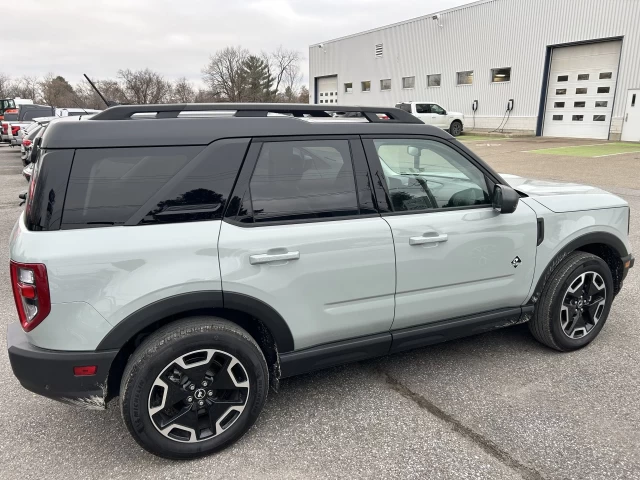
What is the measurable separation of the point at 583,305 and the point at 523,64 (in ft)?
79.9

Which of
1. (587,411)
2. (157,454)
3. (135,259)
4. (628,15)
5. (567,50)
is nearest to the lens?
(135,259)

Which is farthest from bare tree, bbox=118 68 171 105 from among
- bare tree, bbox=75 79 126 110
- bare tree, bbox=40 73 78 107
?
bare tree, bbox=40 73 78 107

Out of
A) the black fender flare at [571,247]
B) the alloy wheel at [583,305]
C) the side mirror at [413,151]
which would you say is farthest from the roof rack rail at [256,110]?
the alloy wheel at [583,305]

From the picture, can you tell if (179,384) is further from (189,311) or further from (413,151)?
(413,151)

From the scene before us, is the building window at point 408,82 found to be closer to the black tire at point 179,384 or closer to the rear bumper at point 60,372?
the black tire at point 179,384

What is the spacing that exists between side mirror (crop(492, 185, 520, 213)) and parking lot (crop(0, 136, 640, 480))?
1.17 meters

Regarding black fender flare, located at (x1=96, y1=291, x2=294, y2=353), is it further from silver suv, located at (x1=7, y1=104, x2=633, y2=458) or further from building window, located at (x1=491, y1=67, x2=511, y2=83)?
building window, located at (x1=491, y1=67, x2=511, y2=83)

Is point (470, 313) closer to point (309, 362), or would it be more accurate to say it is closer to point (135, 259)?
point (309, 362)

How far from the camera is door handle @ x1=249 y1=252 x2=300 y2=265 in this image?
250cm

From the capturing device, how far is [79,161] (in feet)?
7.56

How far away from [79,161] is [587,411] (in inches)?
124

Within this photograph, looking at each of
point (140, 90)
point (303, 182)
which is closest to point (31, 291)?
point (303, 182)

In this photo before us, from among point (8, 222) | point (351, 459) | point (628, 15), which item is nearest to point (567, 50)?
point (628, 15)

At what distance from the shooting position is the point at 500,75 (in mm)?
26250
